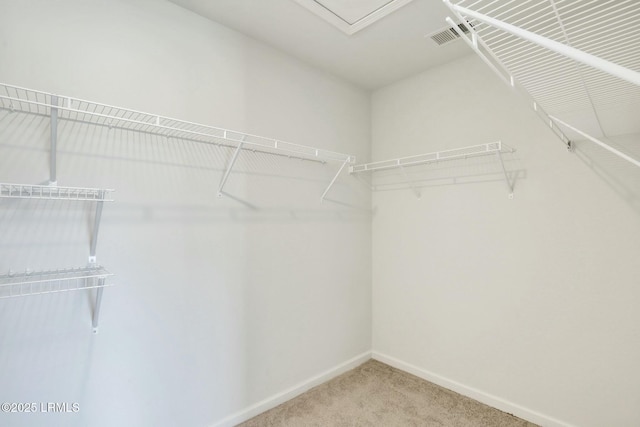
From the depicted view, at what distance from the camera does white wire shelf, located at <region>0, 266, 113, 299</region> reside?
124cm

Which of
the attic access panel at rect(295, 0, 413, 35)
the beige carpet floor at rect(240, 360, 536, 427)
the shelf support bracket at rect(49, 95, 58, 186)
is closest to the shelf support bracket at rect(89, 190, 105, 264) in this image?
the shelf support bracket at rect(49, 95, 58, 186)

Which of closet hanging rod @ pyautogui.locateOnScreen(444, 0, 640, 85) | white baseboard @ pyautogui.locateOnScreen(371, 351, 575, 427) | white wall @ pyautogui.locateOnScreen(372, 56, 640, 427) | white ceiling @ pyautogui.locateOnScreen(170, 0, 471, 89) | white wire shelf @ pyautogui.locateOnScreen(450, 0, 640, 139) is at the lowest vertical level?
white baseboard @ pyautogui.locateOnScreen(371, 351, 575, 427)

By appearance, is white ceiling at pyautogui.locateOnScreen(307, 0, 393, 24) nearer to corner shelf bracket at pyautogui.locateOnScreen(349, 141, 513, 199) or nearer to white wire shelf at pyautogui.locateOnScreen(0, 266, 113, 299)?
corner shelf bracket at pyautogui.locateOnScreen(349, 141, 513, 199)

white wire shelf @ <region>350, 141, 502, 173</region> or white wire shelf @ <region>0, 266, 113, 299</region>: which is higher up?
white wire shelf @ <region>350, 141, 502, 173</region>

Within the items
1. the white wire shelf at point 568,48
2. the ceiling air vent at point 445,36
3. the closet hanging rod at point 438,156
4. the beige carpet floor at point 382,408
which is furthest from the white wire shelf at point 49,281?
the ceiling air vent at point 445,36

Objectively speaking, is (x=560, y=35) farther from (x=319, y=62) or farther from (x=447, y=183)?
(x=319, y=62)

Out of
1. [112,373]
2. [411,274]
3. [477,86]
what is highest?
[477,86]

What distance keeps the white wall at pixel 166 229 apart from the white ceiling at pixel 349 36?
118mm

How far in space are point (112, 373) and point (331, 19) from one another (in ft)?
7.45

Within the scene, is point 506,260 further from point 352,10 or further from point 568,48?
point 352,10

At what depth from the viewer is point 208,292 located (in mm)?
1815

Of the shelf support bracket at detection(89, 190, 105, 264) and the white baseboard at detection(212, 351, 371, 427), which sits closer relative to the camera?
the shelf support bracket at detection(89, 190, 105, 264)

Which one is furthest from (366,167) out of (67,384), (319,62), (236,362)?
(67,384)

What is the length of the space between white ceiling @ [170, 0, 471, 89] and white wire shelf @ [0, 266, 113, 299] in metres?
1.52
